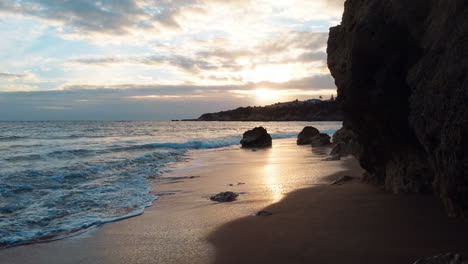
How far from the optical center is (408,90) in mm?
5059

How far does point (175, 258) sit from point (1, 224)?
3.35 m

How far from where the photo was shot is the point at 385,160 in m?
6.49

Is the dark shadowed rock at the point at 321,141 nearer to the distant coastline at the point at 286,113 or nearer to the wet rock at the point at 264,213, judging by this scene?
the wet rock at the point at 264,213

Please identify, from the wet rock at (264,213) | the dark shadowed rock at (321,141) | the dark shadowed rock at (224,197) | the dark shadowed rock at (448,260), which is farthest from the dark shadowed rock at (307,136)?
the dark shadowed rock at (448,260)

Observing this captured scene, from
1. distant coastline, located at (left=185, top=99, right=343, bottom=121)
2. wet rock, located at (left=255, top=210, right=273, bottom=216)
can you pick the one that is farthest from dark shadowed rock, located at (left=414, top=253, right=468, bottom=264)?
distant coastline, located at (left=185, top=99, right=343, bottom=121)

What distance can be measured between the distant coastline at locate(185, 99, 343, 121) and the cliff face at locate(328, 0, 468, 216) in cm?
10517

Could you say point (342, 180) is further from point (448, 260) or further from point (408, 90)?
point (448, 260)

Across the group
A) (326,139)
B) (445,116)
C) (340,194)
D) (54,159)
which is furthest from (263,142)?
(445,116)

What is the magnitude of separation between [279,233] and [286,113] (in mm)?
119177

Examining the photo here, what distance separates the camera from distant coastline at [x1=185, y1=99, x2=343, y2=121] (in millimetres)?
115438

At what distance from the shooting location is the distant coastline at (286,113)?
379ft

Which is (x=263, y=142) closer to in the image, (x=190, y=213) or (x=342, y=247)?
(x=190, y=213)

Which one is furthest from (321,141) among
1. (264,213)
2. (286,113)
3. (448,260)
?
(286,113)

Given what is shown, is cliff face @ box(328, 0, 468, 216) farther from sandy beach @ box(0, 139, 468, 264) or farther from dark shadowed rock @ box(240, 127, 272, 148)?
dark shadowed rock @ box(240, 127, 272, 148)
